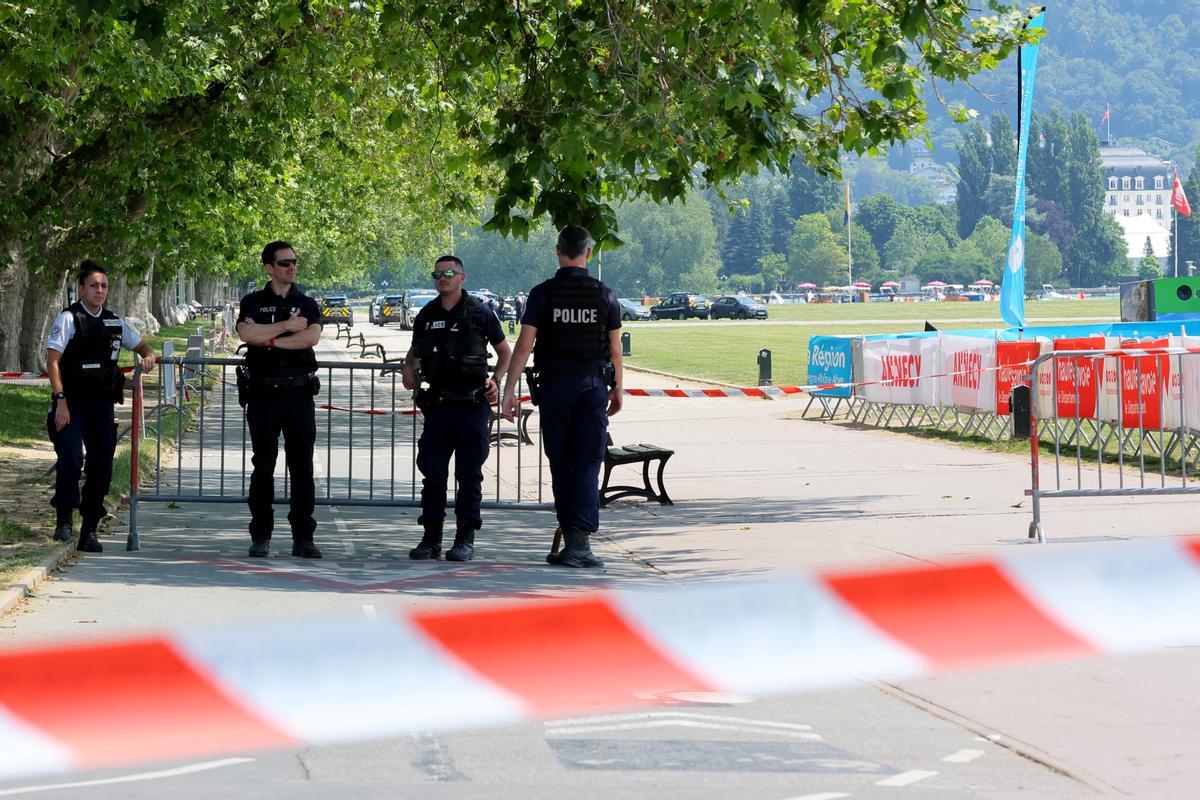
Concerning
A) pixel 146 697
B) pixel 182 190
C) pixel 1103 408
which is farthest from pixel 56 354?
pixel 182 190

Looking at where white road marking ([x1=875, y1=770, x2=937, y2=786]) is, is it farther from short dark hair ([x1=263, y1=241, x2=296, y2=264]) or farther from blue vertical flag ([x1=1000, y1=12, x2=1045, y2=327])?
blue vertical flag ([x1=1000, y1=12, x2=1045, y2=327])

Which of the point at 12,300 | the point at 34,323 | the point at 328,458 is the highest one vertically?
the point at 12,300

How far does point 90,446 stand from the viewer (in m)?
10.9

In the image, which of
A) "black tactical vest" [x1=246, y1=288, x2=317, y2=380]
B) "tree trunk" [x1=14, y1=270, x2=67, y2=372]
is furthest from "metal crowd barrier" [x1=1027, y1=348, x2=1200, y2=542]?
"tree trunk" [x1=14, y1=270, x2=67, y2=372]

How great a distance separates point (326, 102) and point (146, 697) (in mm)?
18766

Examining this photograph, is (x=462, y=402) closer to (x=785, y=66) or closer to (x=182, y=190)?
(x=785, y=66)

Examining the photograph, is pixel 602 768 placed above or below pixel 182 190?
below

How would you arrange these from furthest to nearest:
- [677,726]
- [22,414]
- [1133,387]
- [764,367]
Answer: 1. [764,367]
2. [22,414]
3. [1133,387]
4. [677,726]

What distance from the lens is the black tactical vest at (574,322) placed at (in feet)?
33.1

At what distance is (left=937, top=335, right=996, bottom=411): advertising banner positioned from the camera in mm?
20719

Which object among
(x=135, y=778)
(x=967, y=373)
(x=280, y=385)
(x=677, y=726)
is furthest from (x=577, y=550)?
(x=967, y=373)

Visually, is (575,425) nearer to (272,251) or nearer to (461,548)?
(461,548)

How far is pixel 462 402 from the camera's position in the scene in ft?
34.7

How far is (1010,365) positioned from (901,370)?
3.46 meters
